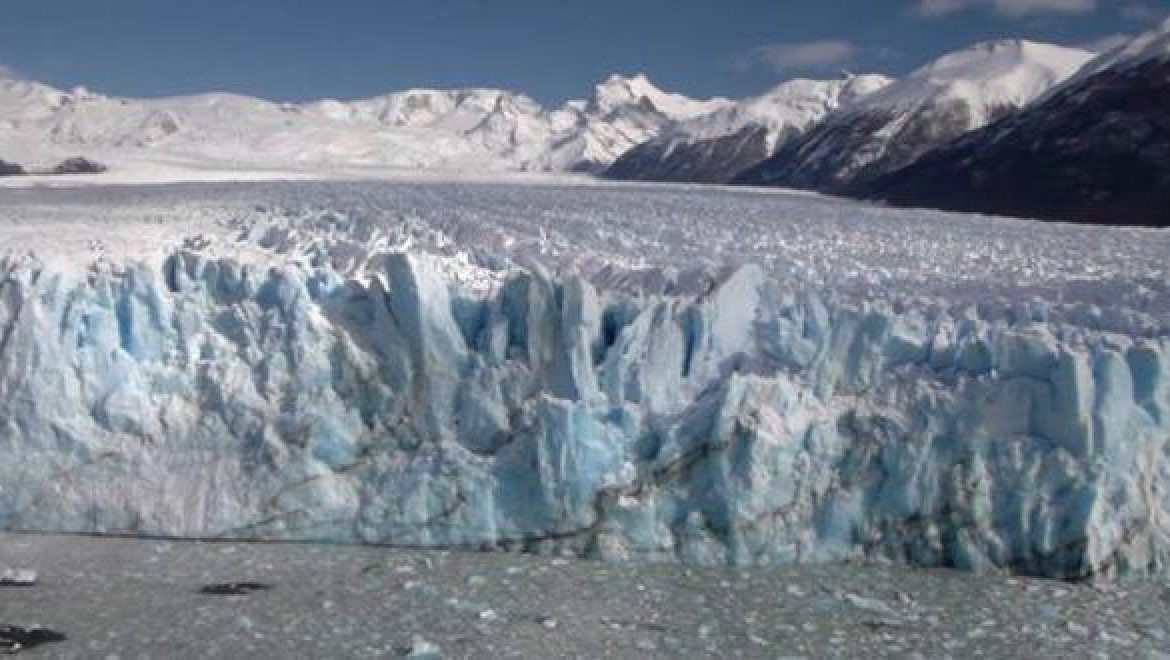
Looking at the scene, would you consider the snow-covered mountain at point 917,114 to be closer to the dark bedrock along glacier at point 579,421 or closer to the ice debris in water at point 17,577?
the dark bedrock along glacier at point 579,421

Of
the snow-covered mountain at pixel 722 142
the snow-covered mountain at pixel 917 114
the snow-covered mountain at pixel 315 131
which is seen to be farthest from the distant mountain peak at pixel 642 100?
the snow-covered mountain at pixel 917 114

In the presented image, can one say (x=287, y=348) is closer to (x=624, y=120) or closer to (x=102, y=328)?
(x=102, y=328)

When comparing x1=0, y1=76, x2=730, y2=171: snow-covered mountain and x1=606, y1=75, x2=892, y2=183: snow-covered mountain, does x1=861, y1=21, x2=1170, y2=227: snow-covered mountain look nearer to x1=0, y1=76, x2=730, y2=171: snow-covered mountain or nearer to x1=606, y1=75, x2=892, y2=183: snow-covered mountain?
x1=0, y1=76, x2=730, y2=171: snow-covered mountain

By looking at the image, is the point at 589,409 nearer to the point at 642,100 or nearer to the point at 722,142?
the point at 722,142

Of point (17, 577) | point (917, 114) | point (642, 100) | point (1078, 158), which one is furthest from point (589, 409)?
point (642, 100)

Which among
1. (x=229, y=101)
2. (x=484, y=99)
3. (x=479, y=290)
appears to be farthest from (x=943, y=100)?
(x=484, y=99)

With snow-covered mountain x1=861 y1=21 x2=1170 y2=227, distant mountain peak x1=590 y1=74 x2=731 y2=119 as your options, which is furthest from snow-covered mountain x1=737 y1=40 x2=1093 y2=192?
distant mountain peak x1=590 y1=74 x2=731 y2=119

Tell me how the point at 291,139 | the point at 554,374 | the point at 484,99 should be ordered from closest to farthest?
the point at 554,374
the point at 291,139
the point at 484,99
